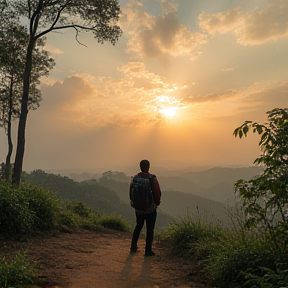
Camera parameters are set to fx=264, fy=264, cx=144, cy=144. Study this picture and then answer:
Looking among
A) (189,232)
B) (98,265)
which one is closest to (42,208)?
(98,265)

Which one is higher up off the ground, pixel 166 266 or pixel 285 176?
pixel 285 176

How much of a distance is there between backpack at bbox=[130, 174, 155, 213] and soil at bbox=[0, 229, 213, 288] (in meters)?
1.20

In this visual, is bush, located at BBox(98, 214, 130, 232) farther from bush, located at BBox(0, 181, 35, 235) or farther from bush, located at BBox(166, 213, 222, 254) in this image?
bush, located at BBox(0, 181, 35, 235)

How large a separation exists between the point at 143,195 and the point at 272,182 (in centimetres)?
351

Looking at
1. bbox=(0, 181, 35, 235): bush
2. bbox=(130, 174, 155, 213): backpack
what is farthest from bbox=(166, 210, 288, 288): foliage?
bbox=(0, 181, 35, 235): bush

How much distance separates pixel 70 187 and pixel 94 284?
86397mm

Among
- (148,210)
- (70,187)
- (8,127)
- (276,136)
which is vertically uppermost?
(8,127)

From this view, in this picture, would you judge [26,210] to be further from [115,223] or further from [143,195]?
[115,223]

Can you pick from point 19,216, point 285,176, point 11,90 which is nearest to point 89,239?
point 19,216

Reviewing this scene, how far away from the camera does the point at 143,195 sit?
6.54 meters

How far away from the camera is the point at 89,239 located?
8812mm

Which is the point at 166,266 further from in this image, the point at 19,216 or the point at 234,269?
the point at 19,216

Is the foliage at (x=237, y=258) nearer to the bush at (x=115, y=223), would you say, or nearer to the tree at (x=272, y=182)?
the tree at (x=272, y=182)

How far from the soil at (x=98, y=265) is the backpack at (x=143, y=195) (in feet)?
3.95
